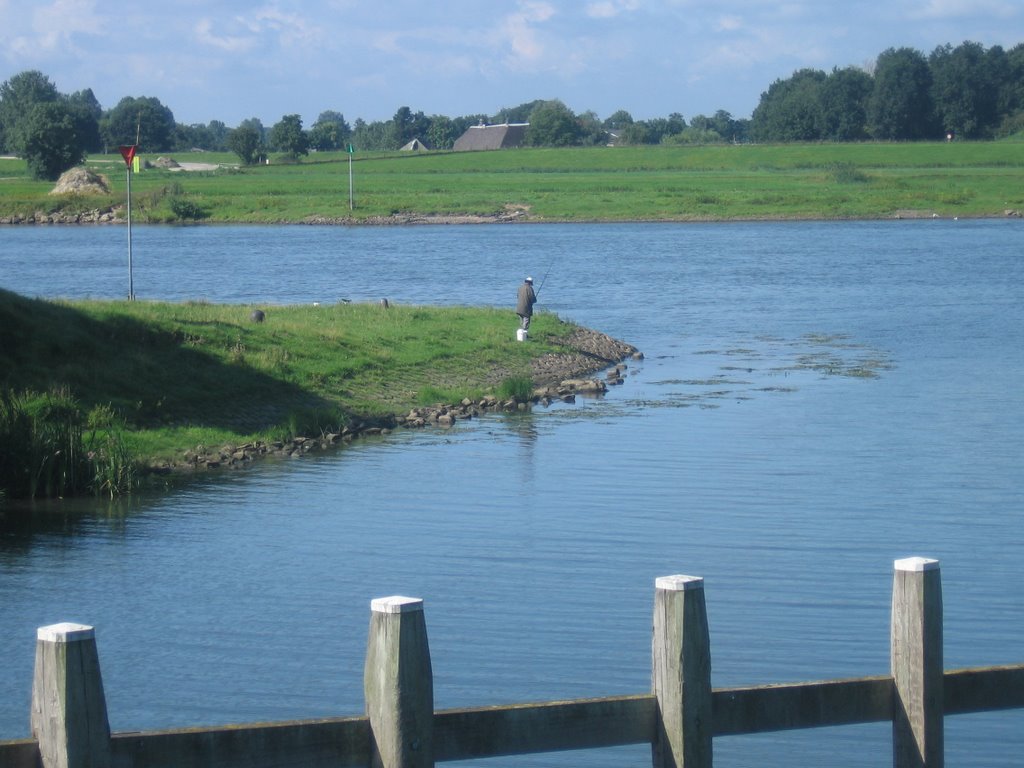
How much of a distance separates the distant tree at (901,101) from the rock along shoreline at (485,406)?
129m

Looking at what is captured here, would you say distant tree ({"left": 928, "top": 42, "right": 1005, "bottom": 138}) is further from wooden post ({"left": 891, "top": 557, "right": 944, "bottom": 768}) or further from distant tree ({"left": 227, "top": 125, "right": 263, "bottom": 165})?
wooden post ({"left": 891, "top": 557, "right": 944, "bottom": 768})

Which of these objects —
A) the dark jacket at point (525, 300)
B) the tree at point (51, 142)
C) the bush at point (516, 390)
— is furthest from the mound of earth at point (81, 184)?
the bush at point (516, 390)

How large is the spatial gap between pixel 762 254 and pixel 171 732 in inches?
2587

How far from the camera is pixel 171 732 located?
573cm

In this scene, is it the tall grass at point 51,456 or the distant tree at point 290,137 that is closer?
the tall grass at point 51,456

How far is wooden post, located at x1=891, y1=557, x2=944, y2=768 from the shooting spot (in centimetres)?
667

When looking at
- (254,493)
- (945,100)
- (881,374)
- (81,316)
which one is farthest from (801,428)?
(945,100)

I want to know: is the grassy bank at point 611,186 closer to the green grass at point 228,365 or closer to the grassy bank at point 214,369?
the green grass at point 228,365

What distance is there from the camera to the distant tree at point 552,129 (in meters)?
180

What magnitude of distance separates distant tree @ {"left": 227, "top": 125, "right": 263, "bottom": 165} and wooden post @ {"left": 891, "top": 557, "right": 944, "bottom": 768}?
506ft

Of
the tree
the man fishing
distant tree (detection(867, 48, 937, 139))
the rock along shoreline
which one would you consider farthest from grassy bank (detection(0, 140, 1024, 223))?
the man fishing

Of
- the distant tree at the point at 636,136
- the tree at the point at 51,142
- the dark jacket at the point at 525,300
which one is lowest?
the dark jacket at the point at 525,300

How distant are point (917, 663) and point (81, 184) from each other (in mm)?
114524

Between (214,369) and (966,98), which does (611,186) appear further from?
(214,369)
